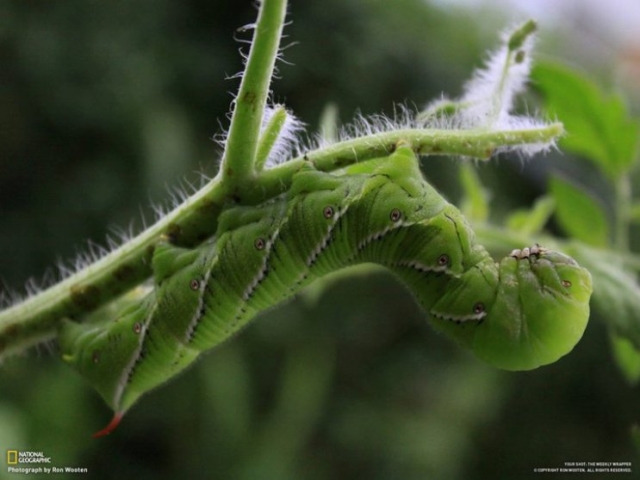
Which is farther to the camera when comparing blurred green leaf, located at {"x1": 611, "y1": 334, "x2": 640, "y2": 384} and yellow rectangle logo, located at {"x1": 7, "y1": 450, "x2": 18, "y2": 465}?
yellow rectangle logo, located at {"x1": 7, "y1": 450, "x2": 18, "y2": 465}

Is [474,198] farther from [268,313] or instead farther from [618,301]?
[268,313]

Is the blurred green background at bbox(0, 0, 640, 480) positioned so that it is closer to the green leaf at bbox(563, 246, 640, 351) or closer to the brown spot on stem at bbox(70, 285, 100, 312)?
the green leaf at bbox(563, 246, 640, 351)

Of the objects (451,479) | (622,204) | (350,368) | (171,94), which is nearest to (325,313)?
(350,368)

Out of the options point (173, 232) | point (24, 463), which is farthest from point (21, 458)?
point (173, 232)

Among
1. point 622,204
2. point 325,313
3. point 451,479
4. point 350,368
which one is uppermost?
point 325,313

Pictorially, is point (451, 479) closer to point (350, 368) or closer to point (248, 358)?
point (350, 368)

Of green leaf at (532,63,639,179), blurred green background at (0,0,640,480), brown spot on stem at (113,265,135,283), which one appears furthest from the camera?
blurred green background at (0,0,640,480)

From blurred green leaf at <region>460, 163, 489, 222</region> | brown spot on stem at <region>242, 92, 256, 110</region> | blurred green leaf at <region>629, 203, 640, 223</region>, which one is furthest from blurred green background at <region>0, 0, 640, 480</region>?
brown spot on stem at <region>242, 92, 256, 110</region>
